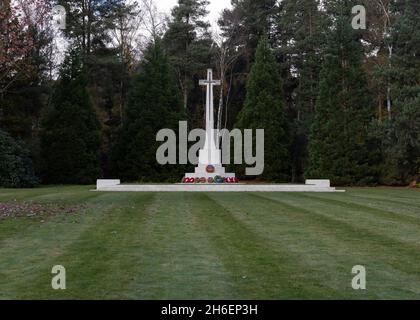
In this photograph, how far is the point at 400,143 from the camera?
30.5m

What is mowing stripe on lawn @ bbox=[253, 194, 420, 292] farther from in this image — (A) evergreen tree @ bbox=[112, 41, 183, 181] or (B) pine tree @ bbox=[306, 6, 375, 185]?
(A) evergreen tree @ bbox=[112, 41, 183, 181]

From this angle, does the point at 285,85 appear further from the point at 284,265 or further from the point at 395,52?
the point at 284,265

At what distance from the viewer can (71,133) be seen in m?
35.4

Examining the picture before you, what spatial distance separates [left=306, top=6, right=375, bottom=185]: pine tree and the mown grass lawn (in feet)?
65.8

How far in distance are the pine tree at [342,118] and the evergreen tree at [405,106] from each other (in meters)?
1.79

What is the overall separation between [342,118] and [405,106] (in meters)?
6.14

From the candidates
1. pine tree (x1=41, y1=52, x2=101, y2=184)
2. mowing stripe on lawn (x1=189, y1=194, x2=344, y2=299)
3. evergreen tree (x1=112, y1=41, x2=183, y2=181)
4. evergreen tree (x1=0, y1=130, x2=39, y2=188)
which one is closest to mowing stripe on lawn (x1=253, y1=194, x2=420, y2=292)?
mowing stripe on lawn (x1=189, y1=194, x2=344, y2=299)

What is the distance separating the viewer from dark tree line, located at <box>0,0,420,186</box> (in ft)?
106

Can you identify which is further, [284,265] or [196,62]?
[196,62]

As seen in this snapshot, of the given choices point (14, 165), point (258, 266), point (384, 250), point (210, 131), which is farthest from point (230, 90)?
point (258, 266)
